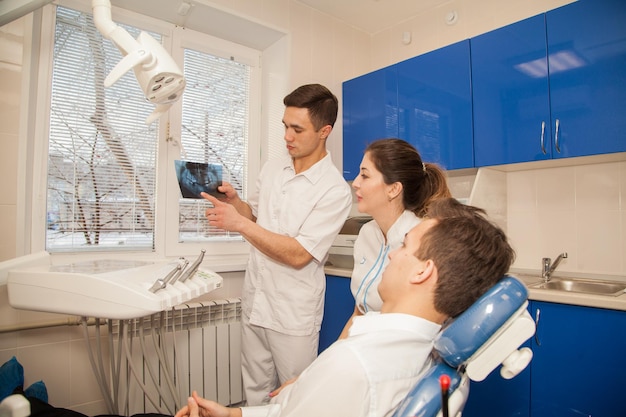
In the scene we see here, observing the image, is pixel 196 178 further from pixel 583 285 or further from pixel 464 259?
pixel 583 285

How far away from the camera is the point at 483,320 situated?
690mm

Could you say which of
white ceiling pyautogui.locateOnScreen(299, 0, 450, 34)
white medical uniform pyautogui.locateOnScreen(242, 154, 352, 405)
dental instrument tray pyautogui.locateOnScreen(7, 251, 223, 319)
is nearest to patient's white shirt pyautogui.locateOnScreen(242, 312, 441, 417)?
dental instrument tray pyautogui.locateOnScreen(7, 251, 223, 319)

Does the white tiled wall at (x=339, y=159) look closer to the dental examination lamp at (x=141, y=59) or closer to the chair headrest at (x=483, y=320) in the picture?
the dental examination lamp at (x=141, y=59)

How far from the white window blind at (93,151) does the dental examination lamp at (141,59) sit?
3.10ft

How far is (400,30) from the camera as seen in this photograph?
117 inches

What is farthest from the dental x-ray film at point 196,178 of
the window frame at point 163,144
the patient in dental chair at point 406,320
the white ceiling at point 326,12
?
the white ceiling at point 326,12

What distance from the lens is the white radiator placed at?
1819 mm

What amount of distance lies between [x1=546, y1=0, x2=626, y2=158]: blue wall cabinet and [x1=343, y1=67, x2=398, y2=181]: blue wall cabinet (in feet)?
3.12

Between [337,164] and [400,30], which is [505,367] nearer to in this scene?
[337,164]

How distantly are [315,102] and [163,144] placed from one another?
1.07 m

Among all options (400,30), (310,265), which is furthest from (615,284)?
(400,30)

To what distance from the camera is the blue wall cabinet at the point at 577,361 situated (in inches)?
56.0

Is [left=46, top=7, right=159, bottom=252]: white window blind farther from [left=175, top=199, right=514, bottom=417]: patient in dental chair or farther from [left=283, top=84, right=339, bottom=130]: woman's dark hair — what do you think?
[left=175, top=199, right=514, bottom=417]: patient in dental chair

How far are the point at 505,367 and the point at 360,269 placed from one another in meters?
0.80
